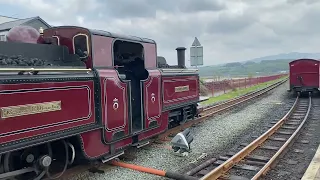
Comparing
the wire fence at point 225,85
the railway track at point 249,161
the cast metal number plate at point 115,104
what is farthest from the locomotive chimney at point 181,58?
the wire fence at point 225,85

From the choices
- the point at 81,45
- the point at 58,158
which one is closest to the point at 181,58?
the point at 81,45

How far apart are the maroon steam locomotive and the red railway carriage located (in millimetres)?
12766

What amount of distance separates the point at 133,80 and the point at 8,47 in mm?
3178

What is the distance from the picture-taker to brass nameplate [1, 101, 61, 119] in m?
3.96

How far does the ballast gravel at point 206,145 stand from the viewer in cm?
568

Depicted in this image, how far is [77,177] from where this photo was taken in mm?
5426

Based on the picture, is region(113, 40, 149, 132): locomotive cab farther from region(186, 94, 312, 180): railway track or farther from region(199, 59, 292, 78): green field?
region(199, 59, 292, 78): green field

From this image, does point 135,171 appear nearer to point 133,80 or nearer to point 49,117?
point 49,117

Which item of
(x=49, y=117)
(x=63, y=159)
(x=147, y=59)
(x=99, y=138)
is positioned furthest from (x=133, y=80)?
(x=49, y=117)

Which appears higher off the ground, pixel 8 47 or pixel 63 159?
pixel 8 47

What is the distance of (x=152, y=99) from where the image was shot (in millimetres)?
7207

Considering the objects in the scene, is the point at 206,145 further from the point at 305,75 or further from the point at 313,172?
the point at 305,75

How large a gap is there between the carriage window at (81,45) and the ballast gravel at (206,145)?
A: 7.24 ft

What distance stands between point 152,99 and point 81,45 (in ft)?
7.16
